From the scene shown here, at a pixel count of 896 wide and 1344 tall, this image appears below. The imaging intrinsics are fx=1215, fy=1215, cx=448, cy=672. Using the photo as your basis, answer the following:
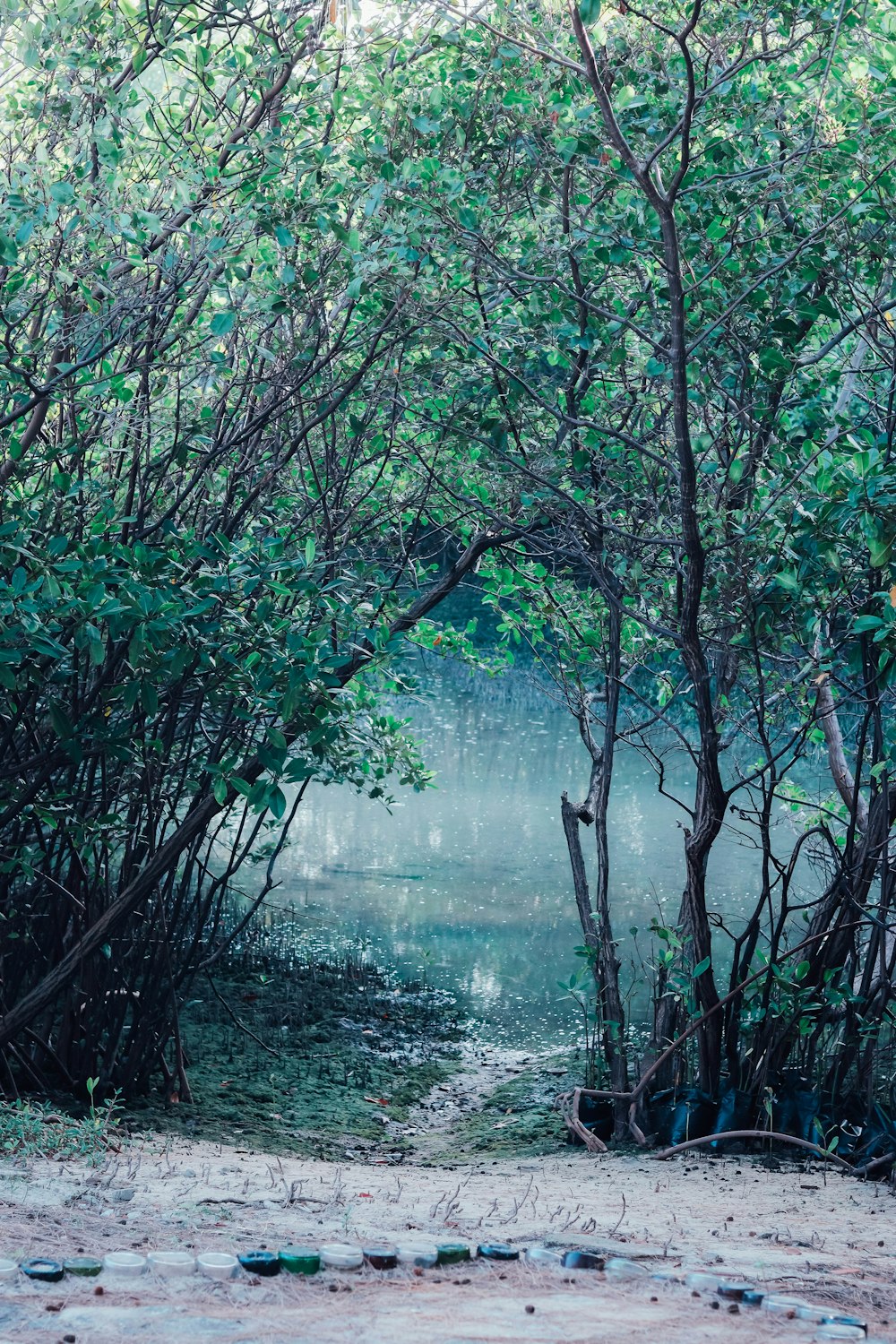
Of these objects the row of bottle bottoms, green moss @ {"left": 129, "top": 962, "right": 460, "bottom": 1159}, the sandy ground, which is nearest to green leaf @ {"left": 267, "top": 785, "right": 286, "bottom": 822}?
the sandy ground

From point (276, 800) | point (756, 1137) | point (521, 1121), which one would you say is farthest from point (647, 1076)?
point (276, 800)

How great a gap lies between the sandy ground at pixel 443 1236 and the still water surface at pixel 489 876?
2.49m

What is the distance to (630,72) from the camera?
3.94 metres

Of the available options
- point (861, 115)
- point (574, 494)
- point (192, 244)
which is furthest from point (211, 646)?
point (861, 115)

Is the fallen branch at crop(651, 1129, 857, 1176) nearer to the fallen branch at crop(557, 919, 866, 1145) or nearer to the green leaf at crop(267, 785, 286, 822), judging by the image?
Result: the fallen branch at crop(557, 919, 866, 1145)

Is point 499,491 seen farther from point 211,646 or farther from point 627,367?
point 211,646

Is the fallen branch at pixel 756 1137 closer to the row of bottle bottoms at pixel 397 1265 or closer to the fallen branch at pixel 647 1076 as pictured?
the fallen branch at pixel 647 1076

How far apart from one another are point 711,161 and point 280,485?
6.23 feet

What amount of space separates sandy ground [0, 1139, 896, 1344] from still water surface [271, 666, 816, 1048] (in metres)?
2.49

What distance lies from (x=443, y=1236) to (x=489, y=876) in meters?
7.17

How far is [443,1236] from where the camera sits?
102 inches

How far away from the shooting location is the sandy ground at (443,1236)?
1925 millimetres

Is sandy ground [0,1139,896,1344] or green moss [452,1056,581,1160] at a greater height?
sandy ground [0,1139,896,1344]

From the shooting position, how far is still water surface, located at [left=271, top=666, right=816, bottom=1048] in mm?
7641
